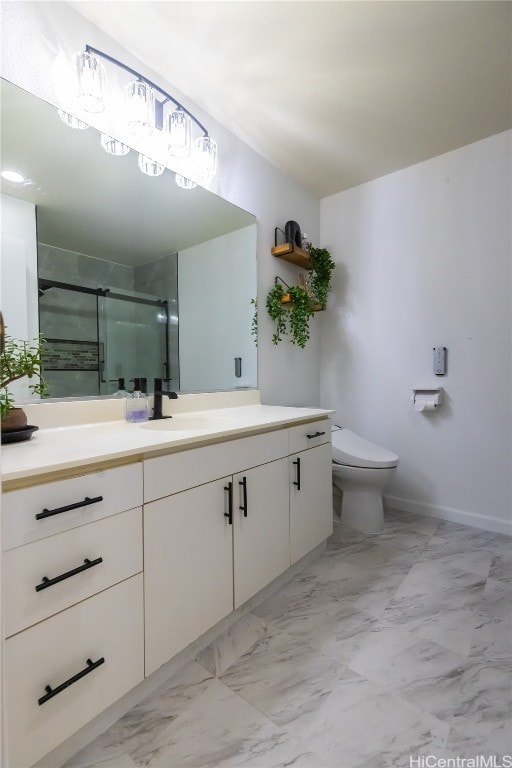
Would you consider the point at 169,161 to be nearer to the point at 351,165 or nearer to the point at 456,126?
the point at 351,165

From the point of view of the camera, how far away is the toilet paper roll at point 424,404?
7.04 feet

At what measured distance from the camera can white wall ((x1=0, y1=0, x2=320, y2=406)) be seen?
114cm

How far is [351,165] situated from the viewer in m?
2.24

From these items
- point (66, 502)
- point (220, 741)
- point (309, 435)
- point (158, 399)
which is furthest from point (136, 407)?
point (220, 741)

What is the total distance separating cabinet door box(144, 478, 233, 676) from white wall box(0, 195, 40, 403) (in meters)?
0.66

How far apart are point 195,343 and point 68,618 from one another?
1253 mm

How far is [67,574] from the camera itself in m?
0.77

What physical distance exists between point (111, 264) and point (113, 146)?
469 millimetres

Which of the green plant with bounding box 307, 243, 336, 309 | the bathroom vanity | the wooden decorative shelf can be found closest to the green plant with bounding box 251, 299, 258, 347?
the wooden decorative shelf

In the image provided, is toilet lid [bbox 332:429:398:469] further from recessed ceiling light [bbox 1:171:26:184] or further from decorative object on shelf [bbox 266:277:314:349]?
recessed ceiling light [bbox 1:171:26:184]

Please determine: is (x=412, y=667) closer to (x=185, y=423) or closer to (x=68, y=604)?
(x=68, y=604)

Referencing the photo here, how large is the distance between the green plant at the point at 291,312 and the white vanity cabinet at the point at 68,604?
148cm

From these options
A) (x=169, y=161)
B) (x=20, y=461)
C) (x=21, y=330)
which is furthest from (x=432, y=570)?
(x=169, y=161)

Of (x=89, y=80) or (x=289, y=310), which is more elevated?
(x=89, y=80)
